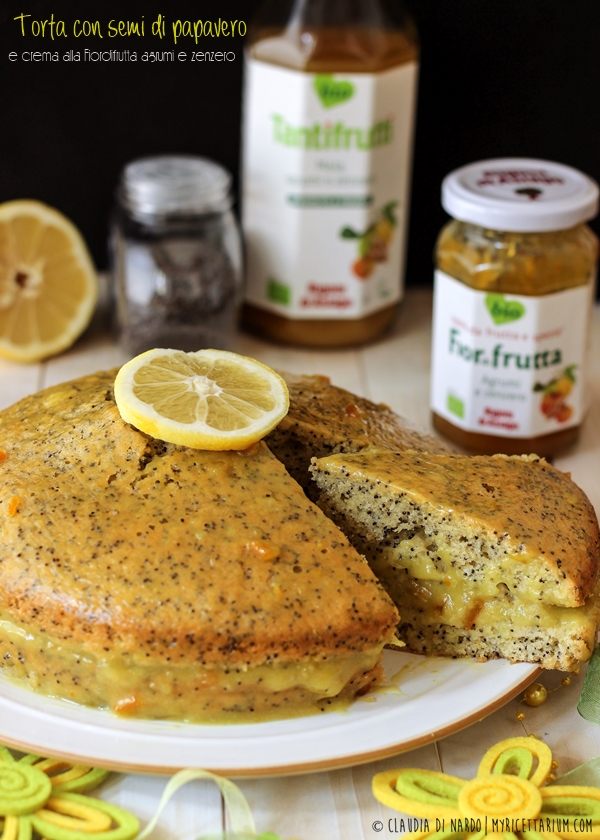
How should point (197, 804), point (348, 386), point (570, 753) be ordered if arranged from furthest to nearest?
point (348, 386) → point (570, 753) → point (197, 804)

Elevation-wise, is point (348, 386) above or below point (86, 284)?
below

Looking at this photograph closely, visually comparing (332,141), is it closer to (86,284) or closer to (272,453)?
(86,284)

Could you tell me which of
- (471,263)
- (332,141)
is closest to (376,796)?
(471,263)

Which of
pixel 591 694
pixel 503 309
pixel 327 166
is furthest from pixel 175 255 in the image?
pixel 591 694

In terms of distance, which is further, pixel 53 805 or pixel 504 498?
pixel 504 498

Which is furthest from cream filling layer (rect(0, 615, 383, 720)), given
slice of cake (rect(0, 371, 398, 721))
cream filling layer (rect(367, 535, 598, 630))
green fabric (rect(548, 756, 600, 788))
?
green fabric (rect(548, 756, 600, 788))

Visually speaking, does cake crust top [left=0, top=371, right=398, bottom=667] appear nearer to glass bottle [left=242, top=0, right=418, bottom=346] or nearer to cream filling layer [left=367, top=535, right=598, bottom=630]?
cream filling layer [left=367, top=535, right=598, bottom=630]

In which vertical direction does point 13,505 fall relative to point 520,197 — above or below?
below

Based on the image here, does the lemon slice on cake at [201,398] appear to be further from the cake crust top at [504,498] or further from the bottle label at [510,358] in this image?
the bottle label at [510,358]

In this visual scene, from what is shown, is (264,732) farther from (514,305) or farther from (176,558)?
(514,305)
